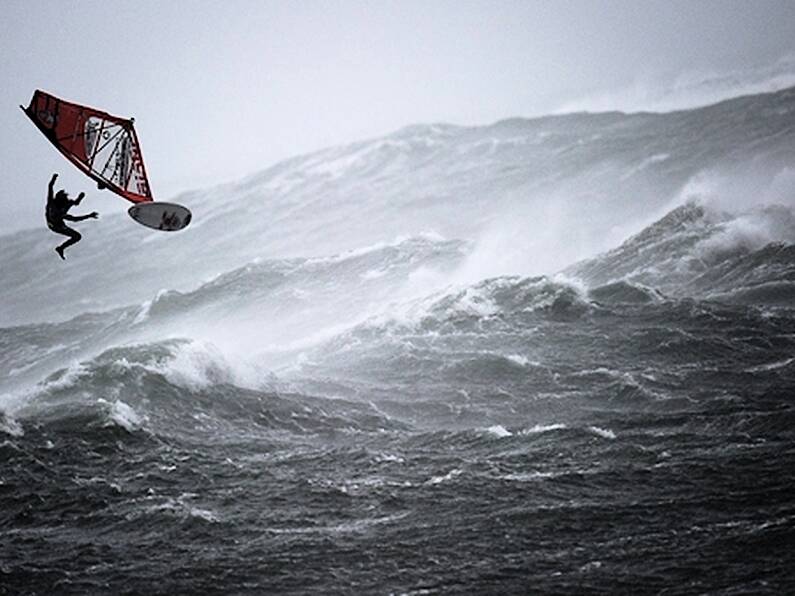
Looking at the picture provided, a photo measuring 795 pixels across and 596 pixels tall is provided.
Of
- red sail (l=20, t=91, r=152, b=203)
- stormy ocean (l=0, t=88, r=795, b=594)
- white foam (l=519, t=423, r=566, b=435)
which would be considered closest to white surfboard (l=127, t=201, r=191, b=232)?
red sail (l=20, t=91, r=152, b=203)

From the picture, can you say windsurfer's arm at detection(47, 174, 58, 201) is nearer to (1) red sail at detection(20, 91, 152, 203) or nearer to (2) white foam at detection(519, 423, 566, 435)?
(1) red sail at detection(20, 91, 152, 203)

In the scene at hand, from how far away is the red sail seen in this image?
1257 centimetres

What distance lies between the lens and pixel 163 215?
13117 millimetres

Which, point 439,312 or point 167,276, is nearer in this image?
point 439,312

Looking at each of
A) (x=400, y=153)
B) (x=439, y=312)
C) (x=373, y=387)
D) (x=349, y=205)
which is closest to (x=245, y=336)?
(x=439, y=312)

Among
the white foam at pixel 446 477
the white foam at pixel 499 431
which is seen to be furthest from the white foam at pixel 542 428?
the white foam at pixel 446 477

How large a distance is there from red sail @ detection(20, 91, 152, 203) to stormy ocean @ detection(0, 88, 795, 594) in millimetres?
6205

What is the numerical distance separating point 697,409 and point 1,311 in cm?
4917

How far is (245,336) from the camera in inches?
1433

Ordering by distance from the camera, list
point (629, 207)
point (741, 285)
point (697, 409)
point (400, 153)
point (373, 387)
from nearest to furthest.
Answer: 1. point (697, 409)
2. point (373, 387)
3. point (741, 285)
4. point (629, 207)
5. point (400, 153)

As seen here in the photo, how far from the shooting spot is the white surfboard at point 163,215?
42.8 ft

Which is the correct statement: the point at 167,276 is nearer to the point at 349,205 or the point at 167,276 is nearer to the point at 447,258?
the point at 349,205

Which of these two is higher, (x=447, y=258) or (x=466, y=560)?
(x=447, y=258)

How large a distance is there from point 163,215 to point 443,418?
983 cm
